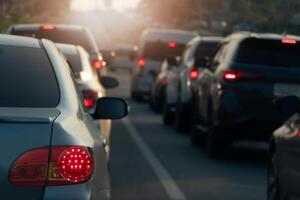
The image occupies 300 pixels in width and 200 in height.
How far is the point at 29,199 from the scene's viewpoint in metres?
5.75

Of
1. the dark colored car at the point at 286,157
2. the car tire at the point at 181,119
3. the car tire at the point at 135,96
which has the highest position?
the dark colored car at the point at 286,157

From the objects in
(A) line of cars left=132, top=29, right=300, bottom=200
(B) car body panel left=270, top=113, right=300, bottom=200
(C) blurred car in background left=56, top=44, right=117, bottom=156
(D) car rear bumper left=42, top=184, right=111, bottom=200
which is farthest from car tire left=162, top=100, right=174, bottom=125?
(D) car rear bumper left=42, top=184, right=111, bottom=200

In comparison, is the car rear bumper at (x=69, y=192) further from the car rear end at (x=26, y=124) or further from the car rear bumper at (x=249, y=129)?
the car rear bumper at (x=249, y=129)

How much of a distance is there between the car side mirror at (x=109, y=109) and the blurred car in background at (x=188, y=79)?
495 inches

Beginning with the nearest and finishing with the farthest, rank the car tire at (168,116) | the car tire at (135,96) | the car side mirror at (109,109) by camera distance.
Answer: the car side mirror at (109,109)
the car tire at (168,116)
the car tire at (135,96)

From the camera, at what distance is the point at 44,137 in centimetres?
583

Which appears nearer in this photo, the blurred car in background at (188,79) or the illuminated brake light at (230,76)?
the illuminated brake light at (230,76)

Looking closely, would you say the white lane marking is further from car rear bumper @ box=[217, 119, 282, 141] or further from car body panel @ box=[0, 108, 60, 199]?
car body panel @ box=[0, 108, 60, 199]

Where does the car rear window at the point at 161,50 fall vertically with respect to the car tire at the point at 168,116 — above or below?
below

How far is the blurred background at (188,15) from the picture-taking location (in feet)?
164

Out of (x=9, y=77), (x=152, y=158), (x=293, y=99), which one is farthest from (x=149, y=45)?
(x=9, y=77)

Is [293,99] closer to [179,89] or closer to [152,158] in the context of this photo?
[152,158]

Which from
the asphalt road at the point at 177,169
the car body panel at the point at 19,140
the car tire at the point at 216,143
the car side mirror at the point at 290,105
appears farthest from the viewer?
the car tire at the point at 216,143

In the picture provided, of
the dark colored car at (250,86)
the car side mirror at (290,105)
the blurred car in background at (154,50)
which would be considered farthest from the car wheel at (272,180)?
the blurred car in background at (154,50)
